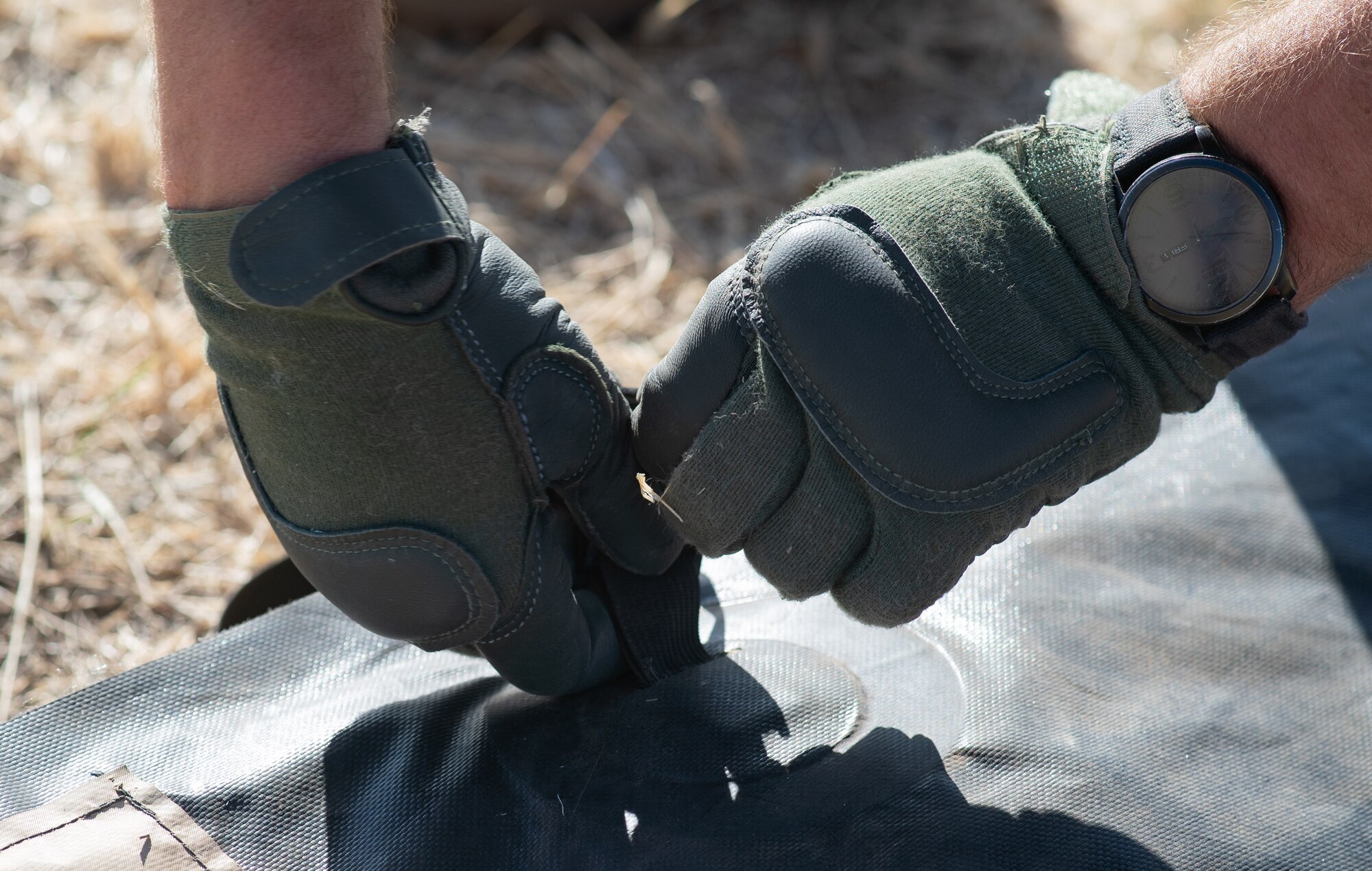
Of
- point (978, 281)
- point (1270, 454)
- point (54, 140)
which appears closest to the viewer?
point (978, 281)

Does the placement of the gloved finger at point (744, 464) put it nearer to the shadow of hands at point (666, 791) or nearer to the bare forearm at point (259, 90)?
the shadow of hands at point (666, 791)

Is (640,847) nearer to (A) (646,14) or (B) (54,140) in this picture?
(B) (54,140)

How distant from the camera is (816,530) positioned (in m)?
0.87

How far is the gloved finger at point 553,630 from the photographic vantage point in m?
0.94

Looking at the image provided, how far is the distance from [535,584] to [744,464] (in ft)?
0.72

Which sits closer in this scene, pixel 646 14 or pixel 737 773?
pixel 737 773

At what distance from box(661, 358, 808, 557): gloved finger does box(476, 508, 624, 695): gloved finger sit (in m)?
0.13

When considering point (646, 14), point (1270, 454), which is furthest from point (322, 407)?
point (646, 14)

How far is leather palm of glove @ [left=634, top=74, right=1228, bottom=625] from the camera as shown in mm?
Answer: 810

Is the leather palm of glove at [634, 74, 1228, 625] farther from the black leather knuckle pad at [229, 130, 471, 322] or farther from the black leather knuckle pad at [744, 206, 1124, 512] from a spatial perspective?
the black leather knuckle pad at [229, 130, 471, 322]

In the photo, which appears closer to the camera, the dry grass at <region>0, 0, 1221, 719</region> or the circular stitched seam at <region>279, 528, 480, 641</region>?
the circular stitched seam at <region>279, 528, 480, 641</region>

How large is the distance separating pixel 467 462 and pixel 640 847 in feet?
1.14

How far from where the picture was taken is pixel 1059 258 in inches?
33.8

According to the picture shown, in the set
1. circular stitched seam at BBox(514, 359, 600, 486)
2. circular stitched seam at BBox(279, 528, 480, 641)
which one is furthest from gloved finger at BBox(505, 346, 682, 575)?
circular stitched seam at BBox(279, 528, 480, 641)
